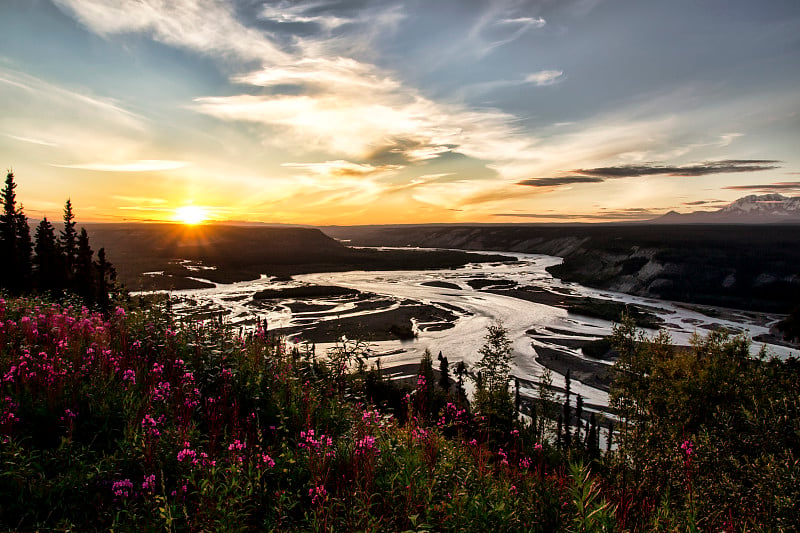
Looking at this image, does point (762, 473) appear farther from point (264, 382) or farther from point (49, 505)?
point (49, 505)

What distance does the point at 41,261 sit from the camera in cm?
3994

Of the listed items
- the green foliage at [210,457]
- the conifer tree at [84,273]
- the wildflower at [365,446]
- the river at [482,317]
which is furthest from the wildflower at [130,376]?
the conifer tree at [84,273]

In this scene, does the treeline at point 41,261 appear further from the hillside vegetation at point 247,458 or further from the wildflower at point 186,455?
the wildflower at point 186,455

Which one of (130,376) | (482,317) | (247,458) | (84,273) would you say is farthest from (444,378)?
(84,273)

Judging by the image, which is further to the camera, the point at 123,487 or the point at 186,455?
the point at 186,455

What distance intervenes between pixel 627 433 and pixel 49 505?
70.6 ft

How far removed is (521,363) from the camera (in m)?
45.7

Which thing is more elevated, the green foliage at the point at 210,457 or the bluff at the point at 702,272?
the green foliage at the point at 210,457

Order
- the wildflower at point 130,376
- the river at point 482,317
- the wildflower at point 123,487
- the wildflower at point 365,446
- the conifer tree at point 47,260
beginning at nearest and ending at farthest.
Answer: the wildflower at point 123,487, the wildflower at point 365,446, the wildflower at point 130,376, the conifer tree at point 47,260, the river at point 482,317

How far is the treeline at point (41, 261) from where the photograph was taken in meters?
35.7

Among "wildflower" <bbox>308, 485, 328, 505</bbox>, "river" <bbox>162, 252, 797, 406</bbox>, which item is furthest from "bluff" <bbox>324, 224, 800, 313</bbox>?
"wildflower" <bbox>308, 485, 328, 505</bbox>

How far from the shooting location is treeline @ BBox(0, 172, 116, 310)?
35.7 meters

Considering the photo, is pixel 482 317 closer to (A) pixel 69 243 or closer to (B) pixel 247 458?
(A) pixel 69 243

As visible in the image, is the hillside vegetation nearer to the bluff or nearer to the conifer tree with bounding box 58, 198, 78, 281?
the conifer tree with bounding box 58, 198, 78, 281
